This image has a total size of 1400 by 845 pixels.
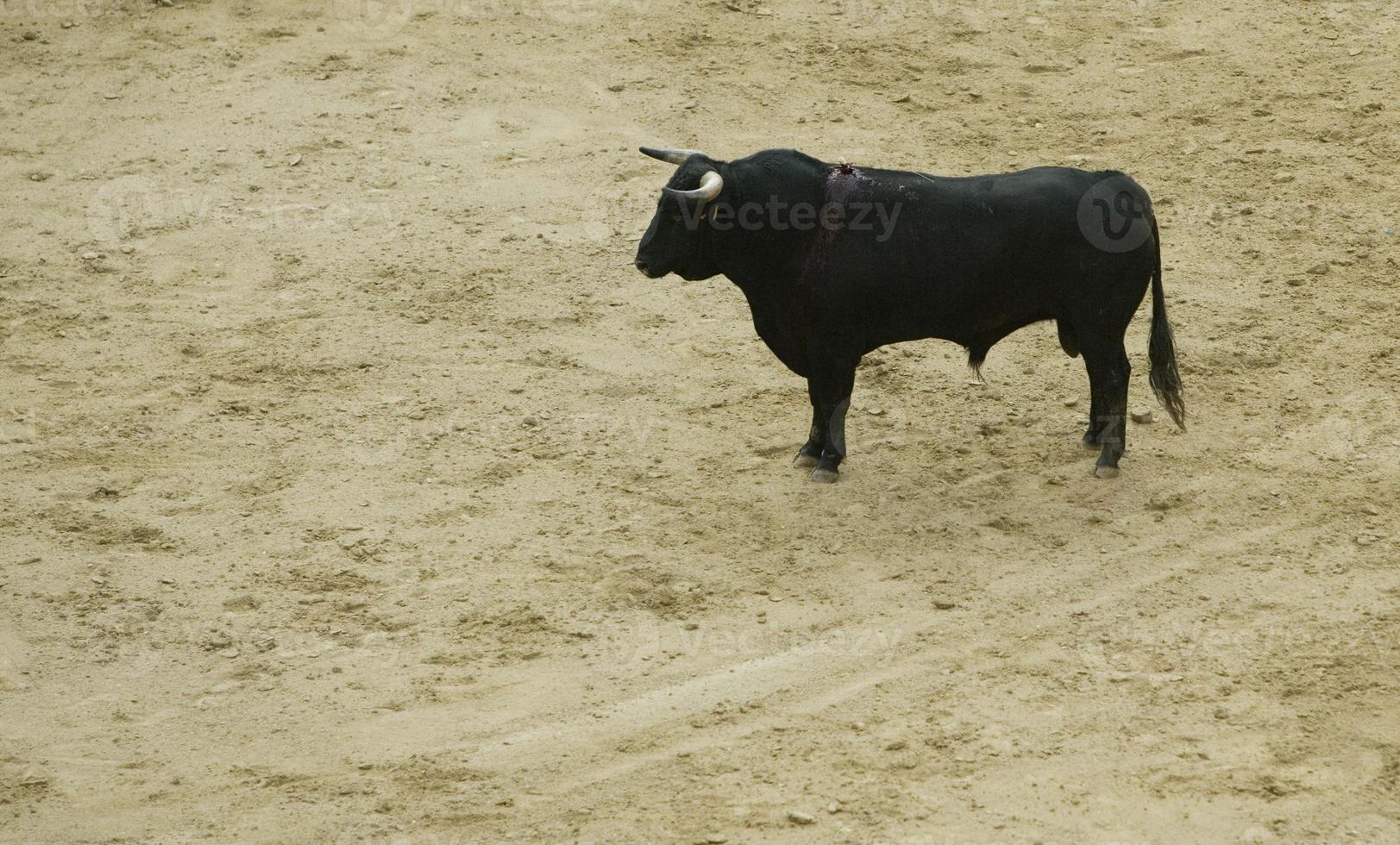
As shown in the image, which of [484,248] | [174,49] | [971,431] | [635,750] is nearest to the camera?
[635,750]

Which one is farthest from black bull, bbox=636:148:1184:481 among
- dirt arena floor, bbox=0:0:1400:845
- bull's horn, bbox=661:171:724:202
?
dirt arena floor, bbox=0:0:1400:845

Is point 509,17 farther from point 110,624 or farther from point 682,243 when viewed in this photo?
point 110,624

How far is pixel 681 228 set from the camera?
25.2 feet

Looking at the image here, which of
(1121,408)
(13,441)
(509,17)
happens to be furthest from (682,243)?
(509,17)

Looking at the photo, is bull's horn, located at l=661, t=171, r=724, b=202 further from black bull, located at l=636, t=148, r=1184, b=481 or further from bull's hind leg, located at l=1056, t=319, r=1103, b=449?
bull's hind leg, located at l=1056, t=319, r=1103, b=449

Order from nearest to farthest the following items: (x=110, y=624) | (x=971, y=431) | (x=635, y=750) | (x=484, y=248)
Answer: (x=635, y=750) → (x=110, y=624) → (x=971, y=431) → (x=484, y=248)

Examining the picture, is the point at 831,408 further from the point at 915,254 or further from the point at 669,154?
the point at 669,154

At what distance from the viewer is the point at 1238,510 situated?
7.61m

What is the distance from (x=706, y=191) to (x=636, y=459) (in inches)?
60.4

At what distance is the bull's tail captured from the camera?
7898 mm

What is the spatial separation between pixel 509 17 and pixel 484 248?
3355mm

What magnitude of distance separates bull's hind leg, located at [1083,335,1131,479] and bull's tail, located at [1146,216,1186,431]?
0.57ft

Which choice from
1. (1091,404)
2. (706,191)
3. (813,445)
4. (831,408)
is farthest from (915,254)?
(1091,404)

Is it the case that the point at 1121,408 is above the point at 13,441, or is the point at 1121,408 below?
above
